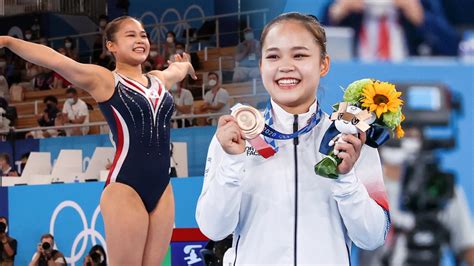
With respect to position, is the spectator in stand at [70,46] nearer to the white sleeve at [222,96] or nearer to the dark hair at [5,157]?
the dark hair at [5,157]

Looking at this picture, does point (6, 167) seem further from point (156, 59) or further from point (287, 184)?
point (287, 184)

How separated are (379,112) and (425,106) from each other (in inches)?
29.5

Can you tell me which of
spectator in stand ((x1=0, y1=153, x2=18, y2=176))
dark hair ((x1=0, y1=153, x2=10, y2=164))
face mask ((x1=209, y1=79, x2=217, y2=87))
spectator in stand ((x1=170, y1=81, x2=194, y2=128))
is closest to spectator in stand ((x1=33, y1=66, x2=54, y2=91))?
dark hair ((x1=0, y1=153, x2=10, y2=164))

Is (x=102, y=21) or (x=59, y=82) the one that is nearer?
(x=59, y=82)

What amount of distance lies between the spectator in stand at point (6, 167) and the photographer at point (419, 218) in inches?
340

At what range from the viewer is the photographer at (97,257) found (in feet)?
20.8

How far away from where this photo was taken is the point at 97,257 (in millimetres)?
6340

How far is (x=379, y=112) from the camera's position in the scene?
4.11 ft

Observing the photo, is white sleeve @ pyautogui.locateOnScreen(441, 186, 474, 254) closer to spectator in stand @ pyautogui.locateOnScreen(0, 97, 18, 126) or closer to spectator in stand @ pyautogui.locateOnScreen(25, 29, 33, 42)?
spectator in stand @ pyautogui.locateOnScreen(0, 97, 18, 126)

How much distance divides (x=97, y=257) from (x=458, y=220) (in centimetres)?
610

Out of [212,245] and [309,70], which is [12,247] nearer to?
[212,245]

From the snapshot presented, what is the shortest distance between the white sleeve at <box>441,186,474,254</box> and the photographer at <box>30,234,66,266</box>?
6532mm

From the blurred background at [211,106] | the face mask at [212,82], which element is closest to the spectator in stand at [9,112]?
the blurred background at [211,106]

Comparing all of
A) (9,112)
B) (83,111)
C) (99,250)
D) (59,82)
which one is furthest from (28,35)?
(99,250)
